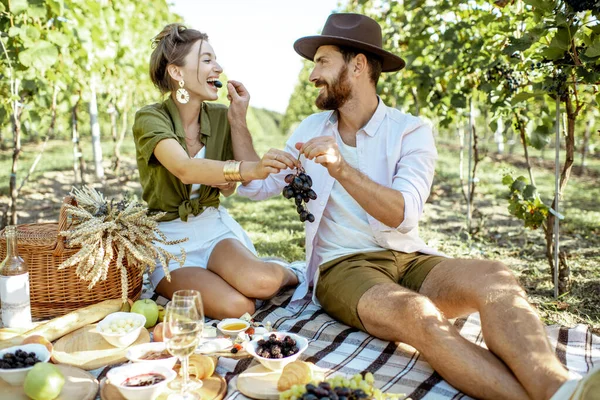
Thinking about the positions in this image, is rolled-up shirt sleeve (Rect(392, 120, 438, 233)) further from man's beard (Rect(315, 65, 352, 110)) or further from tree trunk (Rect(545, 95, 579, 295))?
tree trunk (Rect(545, 95, 579, 295))

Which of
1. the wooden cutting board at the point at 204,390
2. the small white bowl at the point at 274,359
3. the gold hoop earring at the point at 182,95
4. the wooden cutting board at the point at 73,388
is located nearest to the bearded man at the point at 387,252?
the small white bowl at the point at 274,359

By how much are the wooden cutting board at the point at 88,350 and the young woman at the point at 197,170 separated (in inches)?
25.1

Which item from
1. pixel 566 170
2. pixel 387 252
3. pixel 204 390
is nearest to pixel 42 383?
pixel 204 390

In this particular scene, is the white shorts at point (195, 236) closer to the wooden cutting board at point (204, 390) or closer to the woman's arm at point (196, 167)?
the woman's arm at point (196, 167)

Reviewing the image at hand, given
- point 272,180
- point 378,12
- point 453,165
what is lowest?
point 453,165

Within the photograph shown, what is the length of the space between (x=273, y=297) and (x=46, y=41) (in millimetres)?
2860

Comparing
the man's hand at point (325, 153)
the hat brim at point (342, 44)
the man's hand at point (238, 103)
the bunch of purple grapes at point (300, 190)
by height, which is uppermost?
the hat brim at point (342, 44)

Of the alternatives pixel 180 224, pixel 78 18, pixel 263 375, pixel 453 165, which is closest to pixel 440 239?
pixel 180 224

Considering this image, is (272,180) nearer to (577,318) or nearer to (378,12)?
(577,318)

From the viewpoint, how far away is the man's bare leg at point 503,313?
6.81 feet

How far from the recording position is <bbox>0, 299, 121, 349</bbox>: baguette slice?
2.68 metres

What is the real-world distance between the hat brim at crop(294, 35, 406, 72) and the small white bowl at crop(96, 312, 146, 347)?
1.86m

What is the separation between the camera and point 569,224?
6410mm

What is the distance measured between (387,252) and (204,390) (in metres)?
1.36
